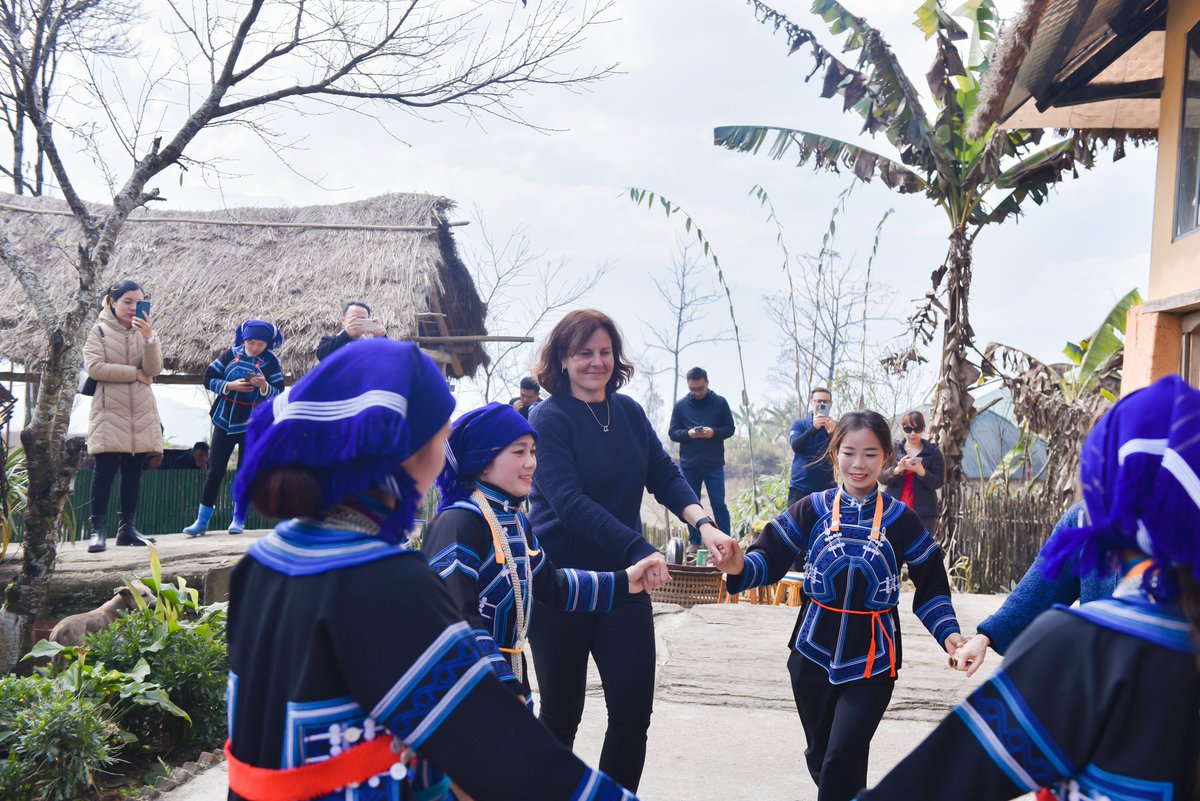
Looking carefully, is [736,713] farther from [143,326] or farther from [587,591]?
[143,326]

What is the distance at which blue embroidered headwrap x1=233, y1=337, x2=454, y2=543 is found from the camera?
156 centimetres

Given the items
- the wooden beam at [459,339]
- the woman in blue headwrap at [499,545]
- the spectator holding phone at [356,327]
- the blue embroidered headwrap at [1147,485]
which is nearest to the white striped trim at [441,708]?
the blue embroidered headwrap at [1147,485]

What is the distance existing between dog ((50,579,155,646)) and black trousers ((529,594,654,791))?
2808 mm

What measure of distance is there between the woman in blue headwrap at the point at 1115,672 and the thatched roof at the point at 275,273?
33.5ft

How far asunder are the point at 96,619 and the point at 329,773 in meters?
4.52

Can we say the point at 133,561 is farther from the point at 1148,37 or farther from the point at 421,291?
the point at 1148,37

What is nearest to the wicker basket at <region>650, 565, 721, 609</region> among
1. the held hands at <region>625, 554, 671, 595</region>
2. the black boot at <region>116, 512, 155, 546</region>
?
the black boot at <region>116, 512, 155, 546</region>

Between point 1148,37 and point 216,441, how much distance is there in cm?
833

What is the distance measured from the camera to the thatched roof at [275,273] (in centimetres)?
1190

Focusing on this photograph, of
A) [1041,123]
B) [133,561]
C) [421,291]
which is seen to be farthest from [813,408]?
[133,561]

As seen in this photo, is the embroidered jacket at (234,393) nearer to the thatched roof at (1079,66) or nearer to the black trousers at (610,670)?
the black trousers at (610,670)

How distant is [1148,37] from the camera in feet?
27.5

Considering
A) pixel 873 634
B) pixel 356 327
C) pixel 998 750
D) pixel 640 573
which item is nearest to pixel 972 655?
pixel 873 634

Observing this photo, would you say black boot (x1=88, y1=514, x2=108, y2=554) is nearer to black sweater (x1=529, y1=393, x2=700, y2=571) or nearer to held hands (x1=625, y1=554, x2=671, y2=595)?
black sweater (x1=529, y1=393, x2=700, y2=571)
